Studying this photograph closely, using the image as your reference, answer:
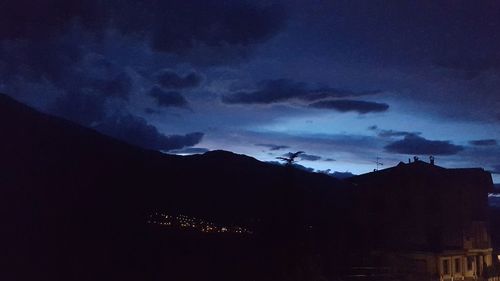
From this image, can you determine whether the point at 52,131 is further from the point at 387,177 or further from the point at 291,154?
the point at 291,154

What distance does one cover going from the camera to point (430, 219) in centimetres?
3628

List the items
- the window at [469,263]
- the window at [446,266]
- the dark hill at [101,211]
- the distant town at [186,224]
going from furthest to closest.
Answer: the window at [469,263], the window at [446,266], the distant town at [186,224], the dark hill at [101,211]

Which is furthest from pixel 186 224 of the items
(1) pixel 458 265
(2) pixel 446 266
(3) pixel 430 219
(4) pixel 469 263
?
(4) pixel 469 263

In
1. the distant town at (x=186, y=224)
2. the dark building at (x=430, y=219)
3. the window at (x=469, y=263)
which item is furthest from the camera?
the window at (x=469, y=263)

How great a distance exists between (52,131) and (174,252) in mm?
58173

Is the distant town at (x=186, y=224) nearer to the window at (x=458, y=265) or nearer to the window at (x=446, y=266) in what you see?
the window at (x=446, y=266)

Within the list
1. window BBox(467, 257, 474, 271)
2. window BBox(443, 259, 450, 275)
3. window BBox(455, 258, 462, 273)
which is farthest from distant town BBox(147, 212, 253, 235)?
window BBox(467, 257, 474, 271)

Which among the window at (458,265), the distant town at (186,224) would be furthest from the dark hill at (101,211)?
the window at (458,265)

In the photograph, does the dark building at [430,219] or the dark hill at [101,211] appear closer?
the dark hill at [101,211]

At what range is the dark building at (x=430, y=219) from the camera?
1340 inches

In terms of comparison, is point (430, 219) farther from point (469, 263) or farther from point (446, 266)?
point (446, 266)

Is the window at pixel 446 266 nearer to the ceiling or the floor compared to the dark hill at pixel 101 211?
nearer to the floor

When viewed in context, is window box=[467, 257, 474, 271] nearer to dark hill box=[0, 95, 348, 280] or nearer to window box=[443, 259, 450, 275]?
window box=[443, 259, 450, 275]

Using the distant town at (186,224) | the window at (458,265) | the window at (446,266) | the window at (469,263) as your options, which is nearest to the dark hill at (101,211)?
the distant town at (186,224)
